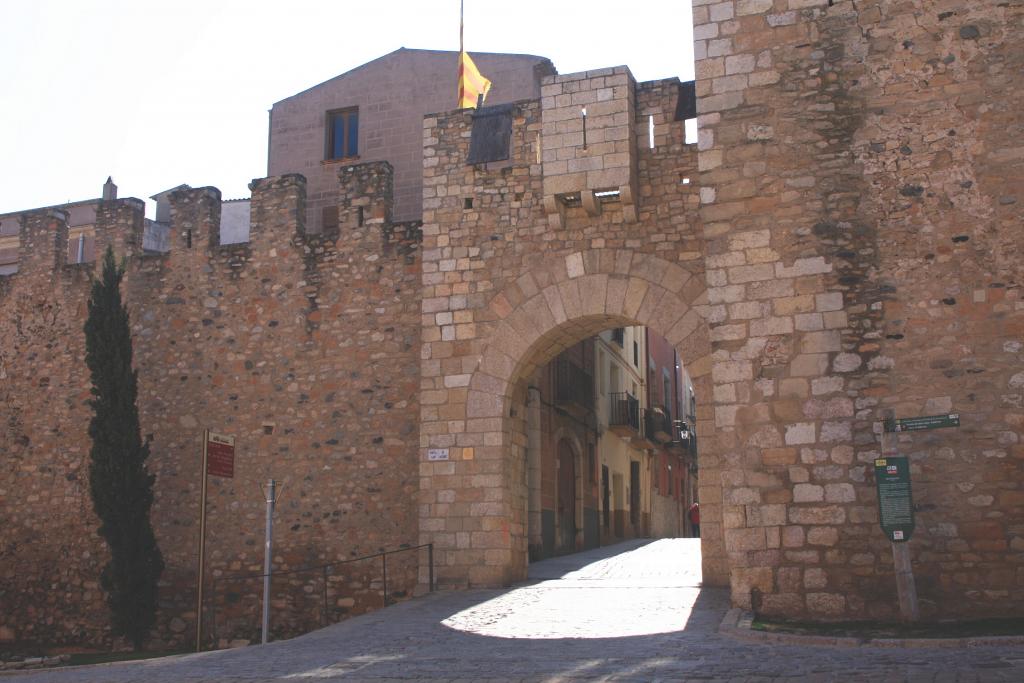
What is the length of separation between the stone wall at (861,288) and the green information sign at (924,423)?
225 millimetres

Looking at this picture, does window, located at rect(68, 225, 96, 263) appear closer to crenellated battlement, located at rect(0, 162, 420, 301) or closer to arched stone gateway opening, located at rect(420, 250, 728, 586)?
crenellated battlement, located at rect(0, 162, 420, 301)

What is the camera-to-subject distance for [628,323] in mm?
11492

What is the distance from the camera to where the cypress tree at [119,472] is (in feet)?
42.3

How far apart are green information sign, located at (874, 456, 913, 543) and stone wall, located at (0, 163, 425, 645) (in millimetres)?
6047

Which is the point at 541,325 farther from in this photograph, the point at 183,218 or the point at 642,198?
the point at 183,218

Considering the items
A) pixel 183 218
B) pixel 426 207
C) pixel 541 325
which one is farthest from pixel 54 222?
pixel 541 325

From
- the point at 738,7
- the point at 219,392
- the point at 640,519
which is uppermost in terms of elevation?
the point at 738,7

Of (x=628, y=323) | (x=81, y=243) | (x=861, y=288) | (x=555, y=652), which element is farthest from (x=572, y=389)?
(x=81, y=243)

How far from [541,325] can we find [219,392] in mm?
4834

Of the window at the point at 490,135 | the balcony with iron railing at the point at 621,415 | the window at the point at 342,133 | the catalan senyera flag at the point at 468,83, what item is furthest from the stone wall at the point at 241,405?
the balcony with iron railing at the point at 621,415

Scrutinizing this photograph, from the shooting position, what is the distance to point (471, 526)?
37.2 ft

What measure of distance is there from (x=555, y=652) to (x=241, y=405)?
7.81 meters

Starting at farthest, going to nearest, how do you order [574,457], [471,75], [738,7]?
[574,457] < [471,75] < [738,7]

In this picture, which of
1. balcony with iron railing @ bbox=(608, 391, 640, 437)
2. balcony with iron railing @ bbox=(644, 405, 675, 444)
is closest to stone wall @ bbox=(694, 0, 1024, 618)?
balcony with iron railing @ bbox=(608, 391, 640, 437)
